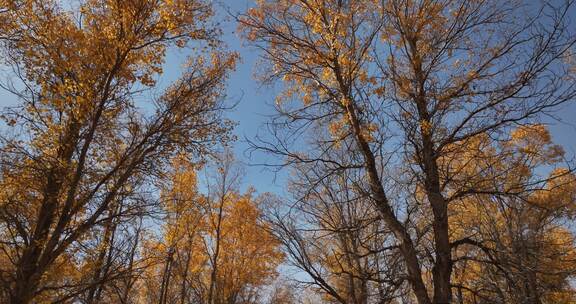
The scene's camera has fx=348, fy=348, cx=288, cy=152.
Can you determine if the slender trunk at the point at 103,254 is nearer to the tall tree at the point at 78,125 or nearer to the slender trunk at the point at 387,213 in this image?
the tall tree at the point at 78,125

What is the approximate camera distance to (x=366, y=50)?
4664 millimetres

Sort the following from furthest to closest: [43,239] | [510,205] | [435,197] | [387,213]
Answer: [510,205]
[43,239]
[387,213]
[435,197]

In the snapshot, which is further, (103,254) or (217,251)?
(217,251)

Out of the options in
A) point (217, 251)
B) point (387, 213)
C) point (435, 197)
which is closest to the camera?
point (435, 197)

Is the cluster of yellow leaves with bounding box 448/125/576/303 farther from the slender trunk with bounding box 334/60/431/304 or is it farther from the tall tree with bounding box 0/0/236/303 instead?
the tall tree with bounding box 0/0/236/303

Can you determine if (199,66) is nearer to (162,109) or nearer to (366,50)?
(162,109)

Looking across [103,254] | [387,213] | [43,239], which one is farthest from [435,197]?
[103,254]

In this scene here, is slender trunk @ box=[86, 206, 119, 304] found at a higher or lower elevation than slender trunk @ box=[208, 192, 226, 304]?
lower

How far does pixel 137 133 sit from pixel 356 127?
3.71 m

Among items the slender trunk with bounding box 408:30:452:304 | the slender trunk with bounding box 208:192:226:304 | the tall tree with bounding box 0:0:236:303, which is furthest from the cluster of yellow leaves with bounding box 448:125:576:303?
the slender trunk with bounding box 208:192:226:304

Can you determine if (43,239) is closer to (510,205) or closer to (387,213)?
(387,213)


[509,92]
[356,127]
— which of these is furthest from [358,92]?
[509,92]

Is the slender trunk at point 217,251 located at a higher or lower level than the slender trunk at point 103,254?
higher


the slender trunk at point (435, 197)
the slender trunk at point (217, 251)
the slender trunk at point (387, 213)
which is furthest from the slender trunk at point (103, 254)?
the slender trunk at point (217, 251)
